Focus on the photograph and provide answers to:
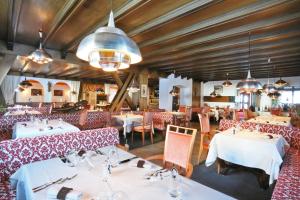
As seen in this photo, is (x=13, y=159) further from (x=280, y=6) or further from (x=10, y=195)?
(x=280, y=6)

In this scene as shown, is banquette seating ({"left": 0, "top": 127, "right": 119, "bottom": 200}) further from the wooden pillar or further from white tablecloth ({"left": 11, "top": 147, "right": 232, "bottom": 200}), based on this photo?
the wooden pillar

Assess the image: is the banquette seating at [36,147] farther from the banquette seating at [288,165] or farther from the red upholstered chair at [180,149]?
the banquette seating at [288,165]

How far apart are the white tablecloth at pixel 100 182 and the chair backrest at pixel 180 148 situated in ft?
1.66

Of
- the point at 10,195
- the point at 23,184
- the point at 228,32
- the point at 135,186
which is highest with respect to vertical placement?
the point at 228,32

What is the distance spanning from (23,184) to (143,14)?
8.67 ft

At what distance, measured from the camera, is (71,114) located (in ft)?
18.2

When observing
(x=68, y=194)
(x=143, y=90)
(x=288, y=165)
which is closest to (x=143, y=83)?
(x=143, y=90)

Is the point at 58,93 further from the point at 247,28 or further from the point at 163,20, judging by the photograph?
the point at 247,28

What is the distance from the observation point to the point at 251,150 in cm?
273

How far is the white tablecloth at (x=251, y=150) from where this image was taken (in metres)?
2.49

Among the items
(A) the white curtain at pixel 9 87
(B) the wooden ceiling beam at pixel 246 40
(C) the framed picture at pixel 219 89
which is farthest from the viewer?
(C) the framed picture at pixel 219 89

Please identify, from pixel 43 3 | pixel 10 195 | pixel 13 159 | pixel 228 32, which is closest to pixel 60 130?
pixel 13 159

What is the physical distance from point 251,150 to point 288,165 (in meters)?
0.49

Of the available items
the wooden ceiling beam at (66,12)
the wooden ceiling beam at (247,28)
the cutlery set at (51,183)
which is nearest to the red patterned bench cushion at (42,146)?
the cutlery set at (51,183)
